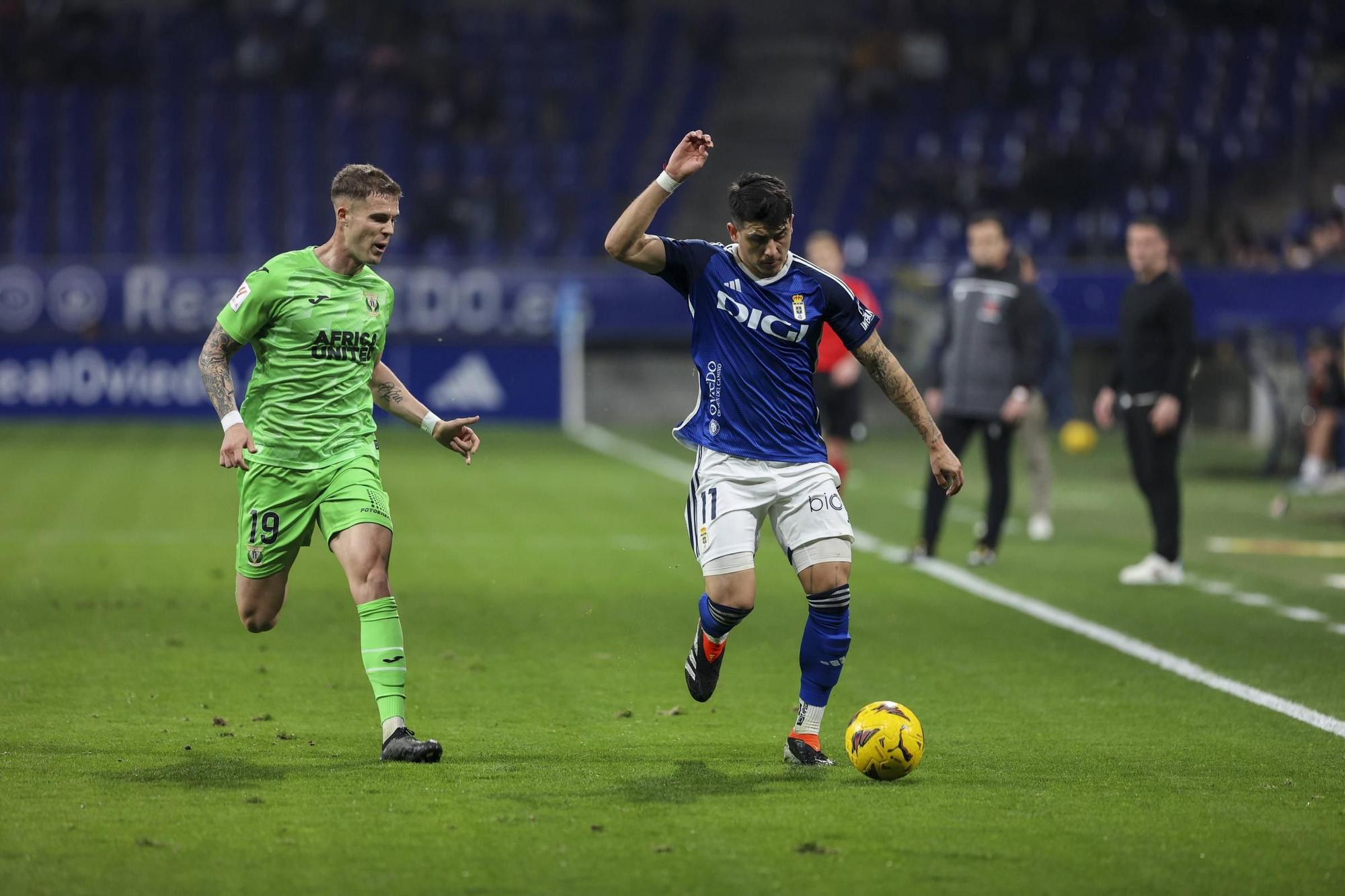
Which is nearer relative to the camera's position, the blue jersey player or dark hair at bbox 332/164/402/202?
the blue jersey player

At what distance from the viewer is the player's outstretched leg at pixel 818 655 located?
6371mm

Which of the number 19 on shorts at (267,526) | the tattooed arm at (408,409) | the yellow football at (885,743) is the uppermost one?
the tattooed arm at (408,409)

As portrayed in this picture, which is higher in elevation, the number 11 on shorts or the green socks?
the number 11 on shorts

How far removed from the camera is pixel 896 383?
21.5ft

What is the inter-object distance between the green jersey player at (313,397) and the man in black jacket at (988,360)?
19.9 ft

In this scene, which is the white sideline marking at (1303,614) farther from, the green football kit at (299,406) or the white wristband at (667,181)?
the green football kit at (299,406)

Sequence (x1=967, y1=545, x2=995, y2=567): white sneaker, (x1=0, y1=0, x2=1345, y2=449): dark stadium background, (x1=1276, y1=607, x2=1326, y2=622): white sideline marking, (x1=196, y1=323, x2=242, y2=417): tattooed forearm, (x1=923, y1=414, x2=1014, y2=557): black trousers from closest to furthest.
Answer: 1. (x1=196, y1=323, x2=242, y2=417): tattooed forearm
2. (x1=1276, y1=607, x2=1326, y2=622): white sideline marking
3. (x1=923, y1=414, x2=1014, y2=557): black trousers
4. (x1=967, y1=545, x2=995, y2=567): white sneaker
5. (x1=0, y1=0, x2=1345, y2=449): dark stadium background

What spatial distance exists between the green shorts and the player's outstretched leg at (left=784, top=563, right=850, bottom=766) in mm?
1554

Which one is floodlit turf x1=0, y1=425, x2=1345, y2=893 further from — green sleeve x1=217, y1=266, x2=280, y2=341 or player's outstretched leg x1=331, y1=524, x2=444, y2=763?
green sleeve x1=217, y1=266, x2=280, y2=341

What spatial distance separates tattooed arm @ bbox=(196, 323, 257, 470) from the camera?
632 centimetres

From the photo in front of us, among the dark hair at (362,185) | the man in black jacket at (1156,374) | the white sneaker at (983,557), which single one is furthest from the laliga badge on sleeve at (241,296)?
the white sneaker at (983,557)

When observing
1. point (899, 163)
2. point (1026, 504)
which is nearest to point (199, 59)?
point (899, 163)

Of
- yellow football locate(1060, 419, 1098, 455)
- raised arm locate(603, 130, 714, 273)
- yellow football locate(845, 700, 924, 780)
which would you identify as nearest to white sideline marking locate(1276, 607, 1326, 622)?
yellow football locate(845, 700, 924, 780)

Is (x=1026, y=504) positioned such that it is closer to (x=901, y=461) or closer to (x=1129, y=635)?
(x=901, y=461)
